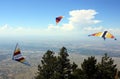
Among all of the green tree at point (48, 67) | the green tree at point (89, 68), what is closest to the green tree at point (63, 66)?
the green tree at point (48, 67)

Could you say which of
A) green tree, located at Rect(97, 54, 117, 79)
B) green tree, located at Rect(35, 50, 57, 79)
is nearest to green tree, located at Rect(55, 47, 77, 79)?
green tree, located at Rect(35, 50, 57, 79)

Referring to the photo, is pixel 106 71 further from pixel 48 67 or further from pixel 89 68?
pixel 48 67

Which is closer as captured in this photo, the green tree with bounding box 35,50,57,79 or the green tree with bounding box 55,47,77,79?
the green tree with bounding box 55,47,77,79

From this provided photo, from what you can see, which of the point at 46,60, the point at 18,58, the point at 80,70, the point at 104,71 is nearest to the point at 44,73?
the point at 46,60

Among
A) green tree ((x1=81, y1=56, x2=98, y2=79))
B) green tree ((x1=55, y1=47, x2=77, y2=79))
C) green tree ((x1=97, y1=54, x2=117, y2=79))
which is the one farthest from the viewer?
green tree ((x1=55, y1=47, x2=77, y2=79))

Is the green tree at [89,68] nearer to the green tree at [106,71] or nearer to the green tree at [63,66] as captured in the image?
the green tree at [106,71]

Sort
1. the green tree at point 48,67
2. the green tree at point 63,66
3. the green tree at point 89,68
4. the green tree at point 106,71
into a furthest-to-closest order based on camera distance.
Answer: the green tree at point 48,67 → the green tree at point 63,66 → the green tree at point 106,71 → the green tree at point 89,68

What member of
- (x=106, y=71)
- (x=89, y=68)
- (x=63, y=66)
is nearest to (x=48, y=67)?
(x=63, y=66)

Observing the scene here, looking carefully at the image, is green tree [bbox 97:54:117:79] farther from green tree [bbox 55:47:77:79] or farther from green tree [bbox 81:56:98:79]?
green tree [bbox 55:47:77:79]
